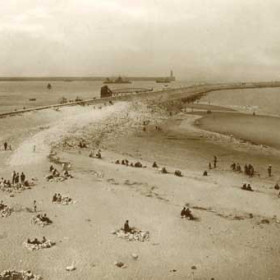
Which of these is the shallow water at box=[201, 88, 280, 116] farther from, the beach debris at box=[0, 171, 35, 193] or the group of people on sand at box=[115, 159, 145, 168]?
the beach debris at box=[0, 171, 35, 193]

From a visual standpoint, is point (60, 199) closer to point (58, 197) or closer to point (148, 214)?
point (58, 197)

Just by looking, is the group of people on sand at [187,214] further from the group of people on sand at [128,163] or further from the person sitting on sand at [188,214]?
the group of people on sand at [128,163]

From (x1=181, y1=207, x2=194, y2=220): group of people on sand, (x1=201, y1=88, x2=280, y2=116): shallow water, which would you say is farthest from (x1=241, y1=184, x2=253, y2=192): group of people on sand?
(x1=201, y1=88, x2=280, y2=116): shallow water

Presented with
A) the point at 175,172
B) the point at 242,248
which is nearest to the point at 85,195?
the point at 175,172

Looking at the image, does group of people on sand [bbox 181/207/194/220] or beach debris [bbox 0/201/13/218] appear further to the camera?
group of people on sand [bbox 181/207/194/220]

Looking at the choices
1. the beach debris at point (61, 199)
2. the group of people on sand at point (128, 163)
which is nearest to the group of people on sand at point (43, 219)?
the beach debris at point (61, 199)

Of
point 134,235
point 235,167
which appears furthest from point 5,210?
point 235,167
